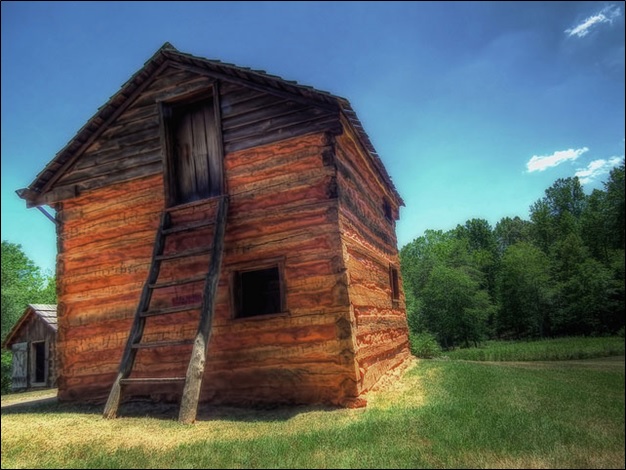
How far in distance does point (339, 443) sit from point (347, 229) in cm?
445

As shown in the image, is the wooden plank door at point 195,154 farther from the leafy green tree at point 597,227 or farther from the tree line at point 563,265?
the leafy green tree at point 597,227

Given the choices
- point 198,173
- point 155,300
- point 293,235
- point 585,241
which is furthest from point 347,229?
point 585,241

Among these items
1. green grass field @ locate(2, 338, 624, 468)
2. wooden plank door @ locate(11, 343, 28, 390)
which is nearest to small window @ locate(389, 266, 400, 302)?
green grass field @ locate(2, 338, 624, 468)

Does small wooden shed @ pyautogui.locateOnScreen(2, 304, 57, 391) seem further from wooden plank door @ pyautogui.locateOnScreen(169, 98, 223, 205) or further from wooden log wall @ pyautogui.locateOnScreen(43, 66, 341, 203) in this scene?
wooden plank door @ pyautogui.locateOnScreen(169, 98, 223, 205)

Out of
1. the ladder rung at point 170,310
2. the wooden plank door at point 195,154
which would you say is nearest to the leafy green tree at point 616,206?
the ladder rung at point 170,310

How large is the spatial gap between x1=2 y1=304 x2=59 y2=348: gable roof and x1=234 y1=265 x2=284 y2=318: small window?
17.0m

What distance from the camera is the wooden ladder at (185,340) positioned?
624cm

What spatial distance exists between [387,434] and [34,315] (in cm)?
2318

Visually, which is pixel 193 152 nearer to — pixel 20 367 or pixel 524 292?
pixel 524 292

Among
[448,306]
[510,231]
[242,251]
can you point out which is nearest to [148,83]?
[242,251]

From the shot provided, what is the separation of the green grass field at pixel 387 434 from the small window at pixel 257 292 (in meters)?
2.25

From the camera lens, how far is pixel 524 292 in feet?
13.7

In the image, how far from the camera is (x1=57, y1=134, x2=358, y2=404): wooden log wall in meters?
7.31

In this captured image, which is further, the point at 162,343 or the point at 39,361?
the point at 39,361
